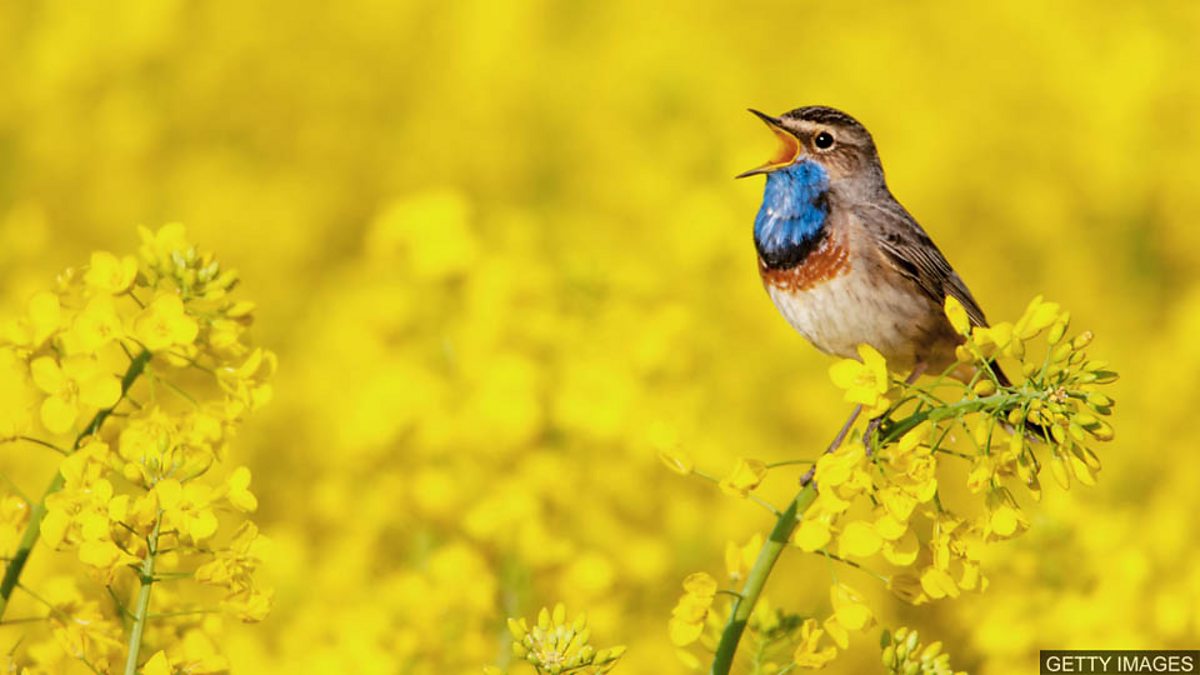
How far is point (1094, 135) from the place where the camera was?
27.7ft

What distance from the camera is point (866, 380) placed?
2.63 metres

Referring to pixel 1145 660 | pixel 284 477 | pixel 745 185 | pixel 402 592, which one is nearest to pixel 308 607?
pixel 402 592

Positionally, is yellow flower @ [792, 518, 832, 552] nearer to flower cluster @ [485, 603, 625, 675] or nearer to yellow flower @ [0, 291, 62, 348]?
flower cluster @ [485, 603, 625, 675]

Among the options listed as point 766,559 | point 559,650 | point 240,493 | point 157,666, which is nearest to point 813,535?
point 766,559

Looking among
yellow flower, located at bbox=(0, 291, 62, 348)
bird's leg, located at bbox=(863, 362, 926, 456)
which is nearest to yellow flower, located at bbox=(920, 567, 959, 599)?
bird's leg, located at bbox=(863, 362, 926, 456)

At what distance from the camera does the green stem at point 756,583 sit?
2.60 metres

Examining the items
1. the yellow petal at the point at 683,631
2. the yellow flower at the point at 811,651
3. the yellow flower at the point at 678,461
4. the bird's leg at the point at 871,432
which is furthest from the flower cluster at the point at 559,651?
the bird's leg at the point at 871,432

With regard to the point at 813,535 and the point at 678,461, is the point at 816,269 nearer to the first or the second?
the point at 678,461

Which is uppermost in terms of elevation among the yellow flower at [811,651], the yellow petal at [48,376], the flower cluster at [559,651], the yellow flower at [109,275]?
the yellow flower at [109,275]

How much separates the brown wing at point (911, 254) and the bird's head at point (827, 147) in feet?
0.32

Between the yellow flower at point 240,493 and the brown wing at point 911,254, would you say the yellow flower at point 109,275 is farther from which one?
the brown wing at point 911,254

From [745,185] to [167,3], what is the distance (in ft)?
11.8

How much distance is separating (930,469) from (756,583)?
0.35m

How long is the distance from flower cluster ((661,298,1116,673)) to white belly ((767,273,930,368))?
37.6 inches
